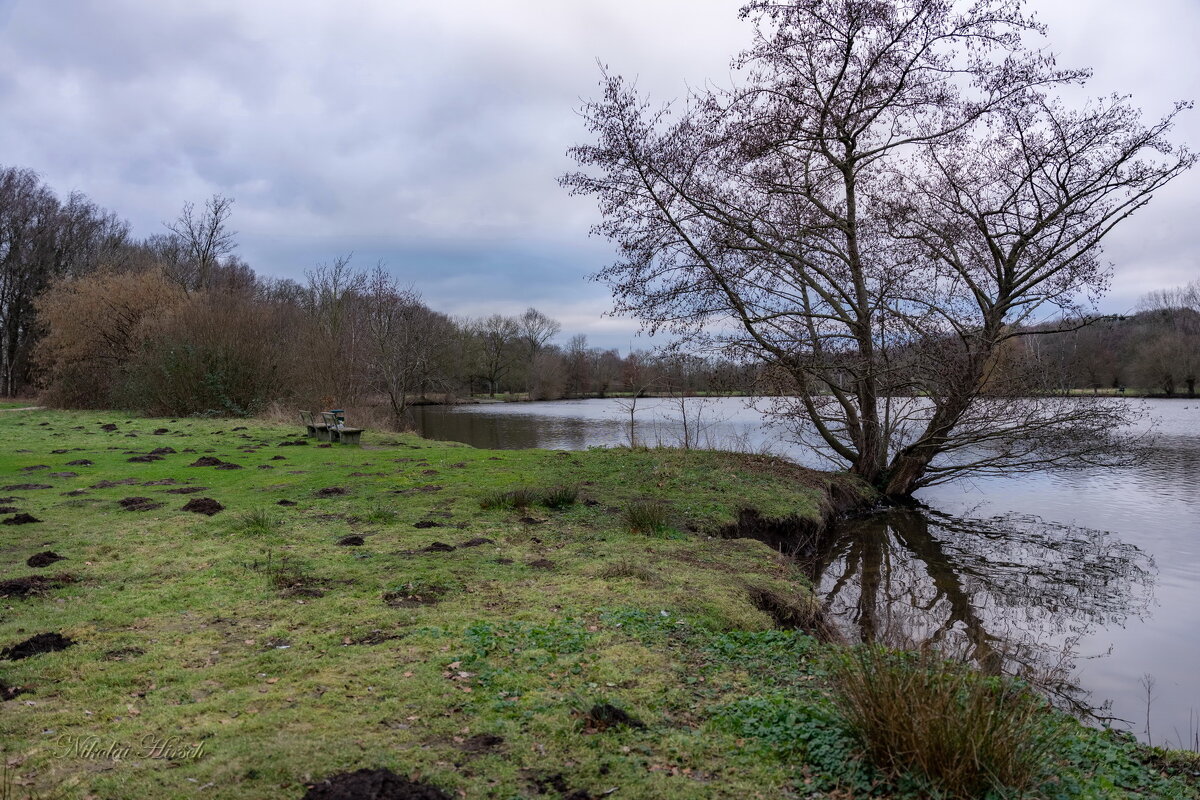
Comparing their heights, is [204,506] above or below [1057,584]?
above

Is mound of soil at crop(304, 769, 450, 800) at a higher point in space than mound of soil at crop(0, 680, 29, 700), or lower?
lower

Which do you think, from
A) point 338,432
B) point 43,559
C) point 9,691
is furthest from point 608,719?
point 338,432

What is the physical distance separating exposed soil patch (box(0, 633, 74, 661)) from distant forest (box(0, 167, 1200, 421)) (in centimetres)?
1097

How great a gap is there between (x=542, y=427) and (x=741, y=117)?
22.5 m

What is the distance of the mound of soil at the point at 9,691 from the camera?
3574mm

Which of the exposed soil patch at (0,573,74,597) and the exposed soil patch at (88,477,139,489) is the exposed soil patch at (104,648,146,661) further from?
the exposed soil patch at (88,477,139,489)

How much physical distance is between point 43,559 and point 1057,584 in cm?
1104

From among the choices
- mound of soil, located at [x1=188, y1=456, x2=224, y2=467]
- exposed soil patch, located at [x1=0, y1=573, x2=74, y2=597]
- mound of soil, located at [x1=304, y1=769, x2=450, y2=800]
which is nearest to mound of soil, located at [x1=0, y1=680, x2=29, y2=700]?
exposed soil patch, located at [x1=0, y1=573, x2=74, y2=597]

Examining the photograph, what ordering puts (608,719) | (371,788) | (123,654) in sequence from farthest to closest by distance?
1. (123,654)
2. (608,719)
3. (371,788)

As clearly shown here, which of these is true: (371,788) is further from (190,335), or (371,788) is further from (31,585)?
(190,335)

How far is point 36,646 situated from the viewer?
4.20 m

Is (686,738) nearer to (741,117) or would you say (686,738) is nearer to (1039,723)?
(1039,723)

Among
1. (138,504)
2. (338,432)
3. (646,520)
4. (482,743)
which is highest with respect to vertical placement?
(338,432)

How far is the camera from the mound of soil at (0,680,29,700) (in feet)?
11.7
